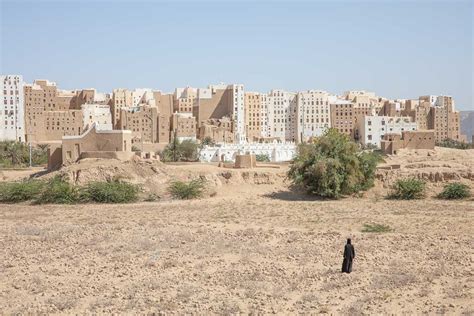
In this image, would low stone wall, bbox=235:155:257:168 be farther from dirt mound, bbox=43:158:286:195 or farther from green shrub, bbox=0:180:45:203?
green shrub, bbox=0:180:45:203

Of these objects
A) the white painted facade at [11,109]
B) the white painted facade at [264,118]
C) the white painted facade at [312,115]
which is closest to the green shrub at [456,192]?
the white painted facade at [11,109]

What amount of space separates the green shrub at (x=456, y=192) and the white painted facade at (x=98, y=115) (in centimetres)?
6956

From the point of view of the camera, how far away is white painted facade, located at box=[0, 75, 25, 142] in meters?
94.6

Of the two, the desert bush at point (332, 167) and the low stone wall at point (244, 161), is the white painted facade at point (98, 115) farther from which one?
the desert bush at point (332, 167)

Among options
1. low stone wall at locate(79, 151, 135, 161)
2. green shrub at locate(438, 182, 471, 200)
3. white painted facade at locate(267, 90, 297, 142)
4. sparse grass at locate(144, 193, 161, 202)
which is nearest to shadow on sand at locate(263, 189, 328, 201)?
sparse grass at locate(144, 193, 161, 202)

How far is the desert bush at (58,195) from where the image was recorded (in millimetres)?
33969

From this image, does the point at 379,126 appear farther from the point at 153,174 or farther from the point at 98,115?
the point at 153,174

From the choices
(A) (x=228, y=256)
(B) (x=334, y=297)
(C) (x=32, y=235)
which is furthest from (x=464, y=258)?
(C) (x=32, y=235)

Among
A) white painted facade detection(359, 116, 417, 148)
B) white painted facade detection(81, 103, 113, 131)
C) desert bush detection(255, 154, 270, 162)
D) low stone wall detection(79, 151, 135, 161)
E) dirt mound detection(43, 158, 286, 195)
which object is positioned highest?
white painted facade detection(81, 103, 113, 131)

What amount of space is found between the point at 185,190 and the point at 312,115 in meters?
82.8

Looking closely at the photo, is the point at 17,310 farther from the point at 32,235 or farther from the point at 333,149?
the point at 333,149

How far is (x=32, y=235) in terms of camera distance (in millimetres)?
22672

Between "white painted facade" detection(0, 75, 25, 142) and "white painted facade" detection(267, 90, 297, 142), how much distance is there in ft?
150

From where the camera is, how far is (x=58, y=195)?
34031 mm
